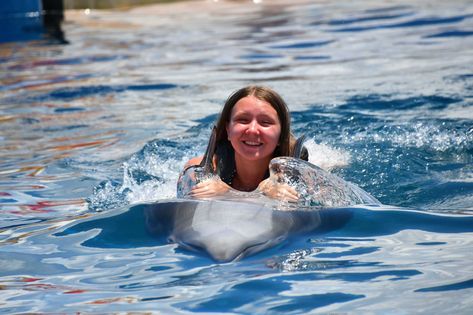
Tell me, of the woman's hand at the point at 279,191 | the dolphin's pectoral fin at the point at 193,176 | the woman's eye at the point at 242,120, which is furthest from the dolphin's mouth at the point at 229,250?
the woman's eye at the point at 242,120

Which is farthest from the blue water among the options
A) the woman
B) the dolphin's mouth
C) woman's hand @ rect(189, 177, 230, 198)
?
the woman

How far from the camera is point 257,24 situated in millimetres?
13211

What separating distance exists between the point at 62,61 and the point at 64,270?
7.44m

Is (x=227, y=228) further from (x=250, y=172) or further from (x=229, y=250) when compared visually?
(x=250, y=172)

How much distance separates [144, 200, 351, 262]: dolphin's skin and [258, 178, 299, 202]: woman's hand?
22 cm

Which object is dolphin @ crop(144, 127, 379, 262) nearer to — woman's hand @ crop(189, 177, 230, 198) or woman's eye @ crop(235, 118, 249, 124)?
woman's hand @ crop(189, 177, 230, 198)

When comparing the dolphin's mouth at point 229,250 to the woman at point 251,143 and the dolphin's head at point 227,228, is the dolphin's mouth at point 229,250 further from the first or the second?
the woman at point 251,143

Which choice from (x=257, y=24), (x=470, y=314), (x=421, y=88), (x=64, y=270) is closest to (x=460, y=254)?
(x=470, y=314)

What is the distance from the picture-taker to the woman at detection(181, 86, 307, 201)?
4148 mm

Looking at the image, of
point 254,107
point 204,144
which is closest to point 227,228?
point 254,107

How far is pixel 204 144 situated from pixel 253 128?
2.09 m

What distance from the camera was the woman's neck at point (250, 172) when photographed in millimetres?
4442

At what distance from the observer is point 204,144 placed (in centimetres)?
628

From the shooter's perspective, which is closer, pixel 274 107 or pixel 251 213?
pixel 251 213
